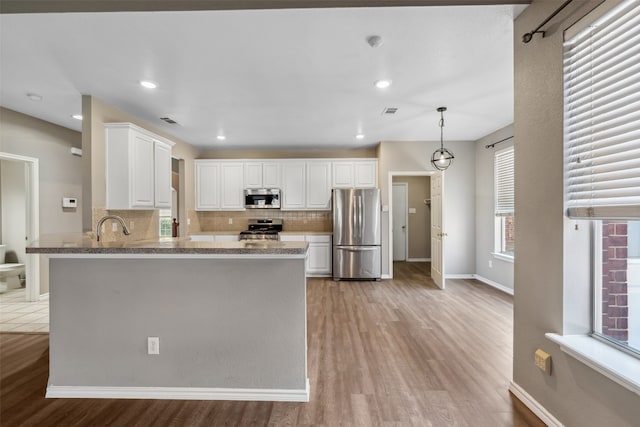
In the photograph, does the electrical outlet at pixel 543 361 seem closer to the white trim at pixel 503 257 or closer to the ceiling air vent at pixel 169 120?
the white trim at pixel 503 257

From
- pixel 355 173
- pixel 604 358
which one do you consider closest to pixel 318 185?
pixel 355 173

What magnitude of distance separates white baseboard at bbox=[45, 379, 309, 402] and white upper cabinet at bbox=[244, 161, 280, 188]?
408 cm

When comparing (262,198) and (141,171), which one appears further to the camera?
(262,198)

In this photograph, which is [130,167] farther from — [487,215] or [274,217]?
[487,215]

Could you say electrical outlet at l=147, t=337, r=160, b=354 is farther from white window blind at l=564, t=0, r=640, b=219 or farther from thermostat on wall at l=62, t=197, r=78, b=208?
thermostat on wall at l=62, t=197, r=78, b=208

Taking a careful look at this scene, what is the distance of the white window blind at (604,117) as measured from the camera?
1.28 m

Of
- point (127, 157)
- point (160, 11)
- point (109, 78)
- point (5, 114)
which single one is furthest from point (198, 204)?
point (160, 11)

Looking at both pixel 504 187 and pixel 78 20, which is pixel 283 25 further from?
pixel 504 187

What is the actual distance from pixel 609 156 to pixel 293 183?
467 cm

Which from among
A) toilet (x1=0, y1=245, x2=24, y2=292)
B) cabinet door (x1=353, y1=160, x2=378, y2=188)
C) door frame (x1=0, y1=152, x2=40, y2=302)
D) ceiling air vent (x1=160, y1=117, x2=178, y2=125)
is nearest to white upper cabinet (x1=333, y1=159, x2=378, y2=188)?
cabinet door (x1=353, y1=160, x2=378, y2=188)

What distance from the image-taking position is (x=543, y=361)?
166cm

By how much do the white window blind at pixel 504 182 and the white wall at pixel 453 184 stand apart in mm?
594

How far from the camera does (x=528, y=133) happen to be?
181 cm

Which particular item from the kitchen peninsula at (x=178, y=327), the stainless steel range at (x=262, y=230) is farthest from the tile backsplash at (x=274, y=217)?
the kitchen peninsula at (x=178, y=327)
